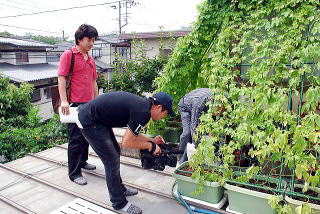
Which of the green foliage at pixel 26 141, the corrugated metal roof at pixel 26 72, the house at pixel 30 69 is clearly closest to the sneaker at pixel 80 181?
the green foliage at pixel 26 141

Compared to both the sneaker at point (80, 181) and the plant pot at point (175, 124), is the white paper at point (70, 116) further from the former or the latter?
the plant pot at point (175, 124)

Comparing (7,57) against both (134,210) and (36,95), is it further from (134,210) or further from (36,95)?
(134,210)

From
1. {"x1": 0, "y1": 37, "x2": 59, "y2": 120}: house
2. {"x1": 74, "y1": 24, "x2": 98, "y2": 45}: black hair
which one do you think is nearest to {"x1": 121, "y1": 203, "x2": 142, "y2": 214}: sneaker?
{"x1": 74, "y1": 24, "x2": 98, "y2": 45}: black hair

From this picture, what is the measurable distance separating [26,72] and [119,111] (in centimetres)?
1564

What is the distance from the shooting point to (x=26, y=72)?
15477mm

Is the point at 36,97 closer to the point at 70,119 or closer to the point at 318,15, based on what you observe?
the point at 70,119

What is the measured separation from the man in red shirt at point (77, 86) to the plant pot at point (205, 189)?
1.39 metres

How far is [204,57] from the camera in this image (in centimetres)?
430

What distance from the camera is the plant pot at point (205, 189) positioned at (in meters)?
2.57

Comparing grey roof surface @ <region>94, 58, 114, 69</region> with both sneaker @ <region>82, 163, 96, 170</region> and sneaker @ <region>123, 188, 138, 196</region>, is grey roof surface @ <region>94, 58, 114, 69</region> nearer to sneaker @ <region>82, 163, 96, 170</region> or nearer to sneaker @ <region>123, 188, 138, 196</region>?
sneaker @ <region>82, 163, 96, 170</region>

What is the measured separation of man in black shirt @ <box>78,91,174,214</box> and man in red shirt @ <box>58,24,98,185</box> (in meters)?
0.71

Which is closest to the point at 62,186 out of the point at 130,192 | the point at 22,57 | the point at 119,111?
the point at 130,192

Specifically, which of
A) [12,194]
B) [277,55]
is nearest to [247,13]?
[277,55]

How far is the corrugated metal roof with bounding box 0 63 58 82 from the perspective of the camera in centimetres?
1377
